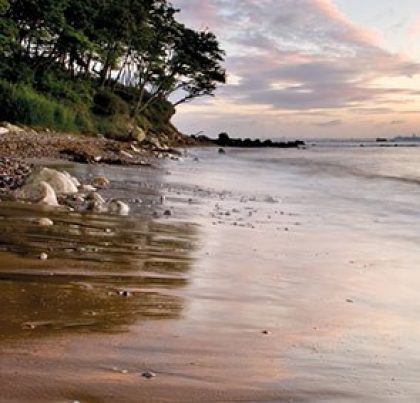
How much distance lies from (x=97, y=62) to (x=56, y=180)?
1593 inches

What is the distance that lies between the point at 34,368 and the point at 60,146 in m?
19.2

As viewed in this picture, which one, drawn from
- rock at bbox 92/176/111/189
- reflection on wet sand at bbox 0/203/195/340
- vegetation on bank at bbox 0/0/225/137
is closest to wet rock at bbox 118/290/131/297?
reflection on wet sand at bbox 0/203/195/340

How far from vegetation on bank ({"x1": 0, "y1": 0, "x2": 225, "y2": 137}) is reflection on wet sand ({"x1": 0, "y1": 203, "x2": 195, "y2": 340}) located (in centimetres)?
1947

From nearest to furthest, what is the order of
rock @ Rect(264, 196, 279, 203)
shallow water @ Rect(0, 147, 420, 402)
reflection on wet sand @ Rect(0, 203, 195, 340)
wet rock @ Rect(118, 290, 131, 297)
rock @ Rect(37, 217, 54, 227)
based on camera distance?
1. shallow water @ Rect(0, 147, 420, 402)
2. reflection on wet sand @ Rect(0, 203, 195, 340)
3. wet rock @ Rect(118, 290, 131, 297)
4. rock @ Rect(37, 217, 54, 227)
5. rock @ Rect(264, 196, 279, 203)

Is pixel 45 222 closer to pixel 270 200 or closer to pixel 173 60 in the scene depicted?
pixel 270 200

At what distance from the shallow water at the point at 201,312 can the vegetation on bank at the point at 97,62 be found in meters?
19.9

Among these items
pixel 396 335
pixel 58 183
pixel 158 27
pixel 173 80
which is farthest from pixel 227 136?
pixel 396 335

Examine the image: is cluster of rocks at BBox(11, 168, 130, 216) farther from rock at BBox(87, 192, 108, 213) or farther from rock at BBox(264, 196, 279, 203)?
rock at BBox(264, 196, 279, 203)

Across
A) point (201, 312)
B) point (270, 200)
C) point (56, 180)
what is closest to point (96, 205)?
point (56, 180)

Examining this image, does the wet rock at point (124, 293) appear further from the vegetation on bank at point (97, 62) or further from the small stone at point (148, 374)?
the vegetation on bank at point (97, 62)

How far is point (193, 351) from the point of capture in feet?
11.0

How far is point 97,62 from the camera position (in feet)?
161

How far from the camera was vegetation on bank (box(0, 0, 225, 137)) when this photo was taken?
103 feet

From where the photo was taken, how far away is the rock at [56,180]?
9.62m
